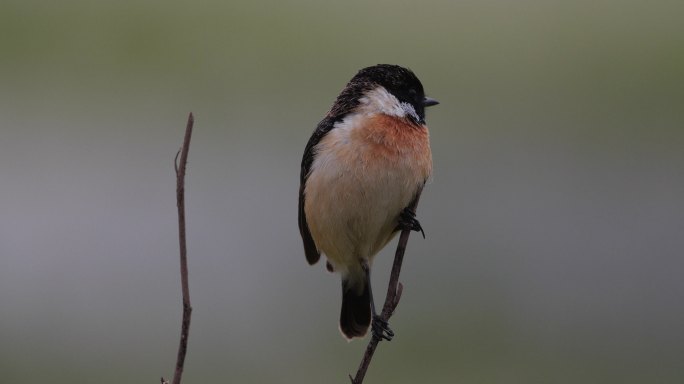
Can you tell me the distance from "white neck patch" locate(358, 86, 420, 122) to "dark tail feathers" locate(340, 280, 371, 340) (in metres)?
0.88

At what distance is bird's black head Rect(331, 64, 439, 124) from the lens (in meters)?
4.01

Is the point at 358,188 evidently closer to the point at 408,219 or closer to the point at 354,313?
the point at 408,219

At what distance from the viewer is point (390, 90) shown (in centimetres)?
407

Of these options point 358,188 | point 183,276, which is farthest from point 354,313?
point 183,276

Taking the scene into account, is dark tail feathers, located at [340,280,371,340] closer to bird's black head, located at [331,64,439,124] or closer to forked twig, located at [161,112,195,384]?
bird's black head, located at [331,64,439,124]

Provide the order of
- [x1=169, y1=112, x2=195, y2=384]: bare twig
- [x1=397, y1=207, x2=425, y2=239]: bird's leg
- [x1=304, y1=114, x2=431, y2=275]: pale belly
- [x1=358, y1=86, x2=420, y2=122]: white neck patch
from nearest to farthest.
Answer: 1. [x1=169, y1=112, x2=195, y2=384]: bare twig
2. [x1=397, y1=207, x2=425, y2=239]: bird's leg
3. [x1=304, y1=114, x2=431, y2=275]: pale belly
4. [x1=358, y1=86, x2=420, y2=122]: white neck patch

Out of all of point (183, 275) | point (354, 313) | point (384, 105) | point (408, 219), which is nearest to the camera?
point (183, 275)

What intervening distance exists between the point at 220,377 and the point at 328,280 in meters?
1.17

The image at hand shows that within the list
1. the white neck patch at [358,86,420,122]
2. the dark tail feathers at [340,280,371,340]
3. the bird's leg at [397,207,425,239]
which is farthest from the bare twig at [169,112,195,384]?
the dark tail feathers at [340,280,371,340]

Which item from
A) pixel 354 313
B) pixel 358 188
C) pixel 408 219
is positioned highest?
pixel 358 188

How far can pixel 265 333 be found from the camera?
689cm

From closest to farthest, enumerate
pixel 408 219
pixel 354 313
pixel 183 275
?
pixel 183 275 < pixel 408 219 < pixel 354 313

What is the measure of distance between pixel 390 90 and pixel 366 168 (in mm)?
517

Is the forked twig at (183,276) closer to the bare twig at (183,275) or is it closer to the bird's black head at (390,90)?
the bare twig at (183,275)
